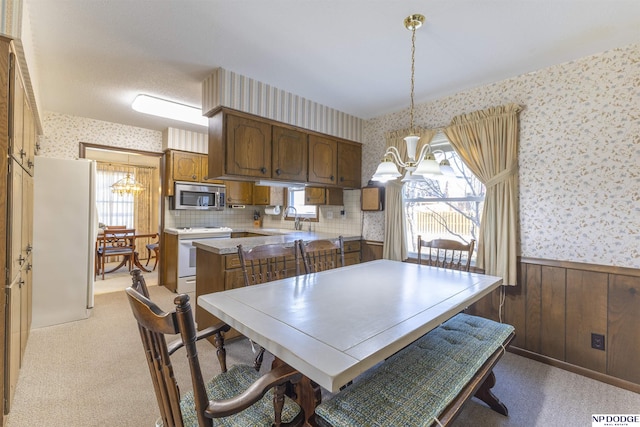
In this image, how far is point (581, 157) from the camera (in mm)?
2225

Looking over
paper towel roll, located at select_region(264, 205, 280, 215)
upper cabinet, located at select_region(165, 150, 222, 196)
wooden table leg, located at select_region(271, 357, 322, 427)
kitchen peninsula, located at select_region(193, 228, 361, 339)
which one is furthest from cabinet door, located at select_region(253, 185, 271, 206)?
wooden table leg, located at select_region(271, 357, 322, 427)

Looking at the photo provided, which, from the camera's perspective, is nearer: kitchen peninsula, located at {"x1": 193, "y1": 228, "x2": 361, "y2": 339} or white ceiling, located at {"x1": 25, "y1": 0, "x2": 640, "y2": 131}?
white ceiling, located at {"x1": 25, "y1": 0, "x2": 640, "y2": 131}

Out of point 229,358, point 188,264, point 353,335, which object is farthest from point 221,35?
point 188,264

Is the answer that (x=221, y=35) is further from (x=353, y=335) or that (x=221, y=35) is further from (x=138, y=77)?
(x=353, y=335)

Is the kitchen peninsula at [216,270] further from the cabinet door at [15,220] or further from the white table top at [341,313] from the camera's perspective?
the cabinet door at [15,220]

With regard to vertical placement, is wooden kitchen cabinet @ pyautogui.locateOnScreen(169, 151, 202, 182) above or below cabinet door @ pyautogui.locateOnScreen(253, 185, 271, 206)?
above

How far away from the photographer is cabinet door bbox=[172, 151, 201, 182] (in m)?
4.36

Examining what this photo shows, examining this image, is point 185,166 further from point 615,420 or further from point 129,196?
point 615,420

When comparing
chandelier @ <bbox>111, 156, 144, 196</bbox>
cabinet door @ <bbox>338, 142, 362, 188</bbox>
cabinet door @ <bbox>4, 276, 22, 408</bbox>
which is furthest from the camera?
chandelier @ <bbox>111, 156, 144, 196</bbox>

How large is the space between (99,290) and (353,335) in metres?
4.67

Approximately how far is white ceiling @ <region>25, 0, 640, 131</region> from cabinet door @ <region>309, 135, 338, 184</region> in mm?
614

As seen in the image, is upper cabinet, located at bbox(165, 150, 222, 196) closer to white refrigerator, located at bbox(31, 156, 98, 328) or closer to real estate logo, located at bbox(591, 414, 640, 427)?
white refrigerator, located at bbox(31, 156, 98, 328)

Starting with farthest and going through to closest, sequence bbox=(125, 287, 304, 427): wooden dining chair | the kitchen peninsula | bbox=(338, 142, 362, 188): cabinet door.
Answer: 1. bbox=(338, 142, 362, 188): cabinet door
2. the kitchen peninsula
3. bbox=(125, 287, 304, 427): wooden dining chair

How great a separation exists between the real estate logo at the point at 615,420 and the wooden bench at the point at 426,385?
1.71 feet
